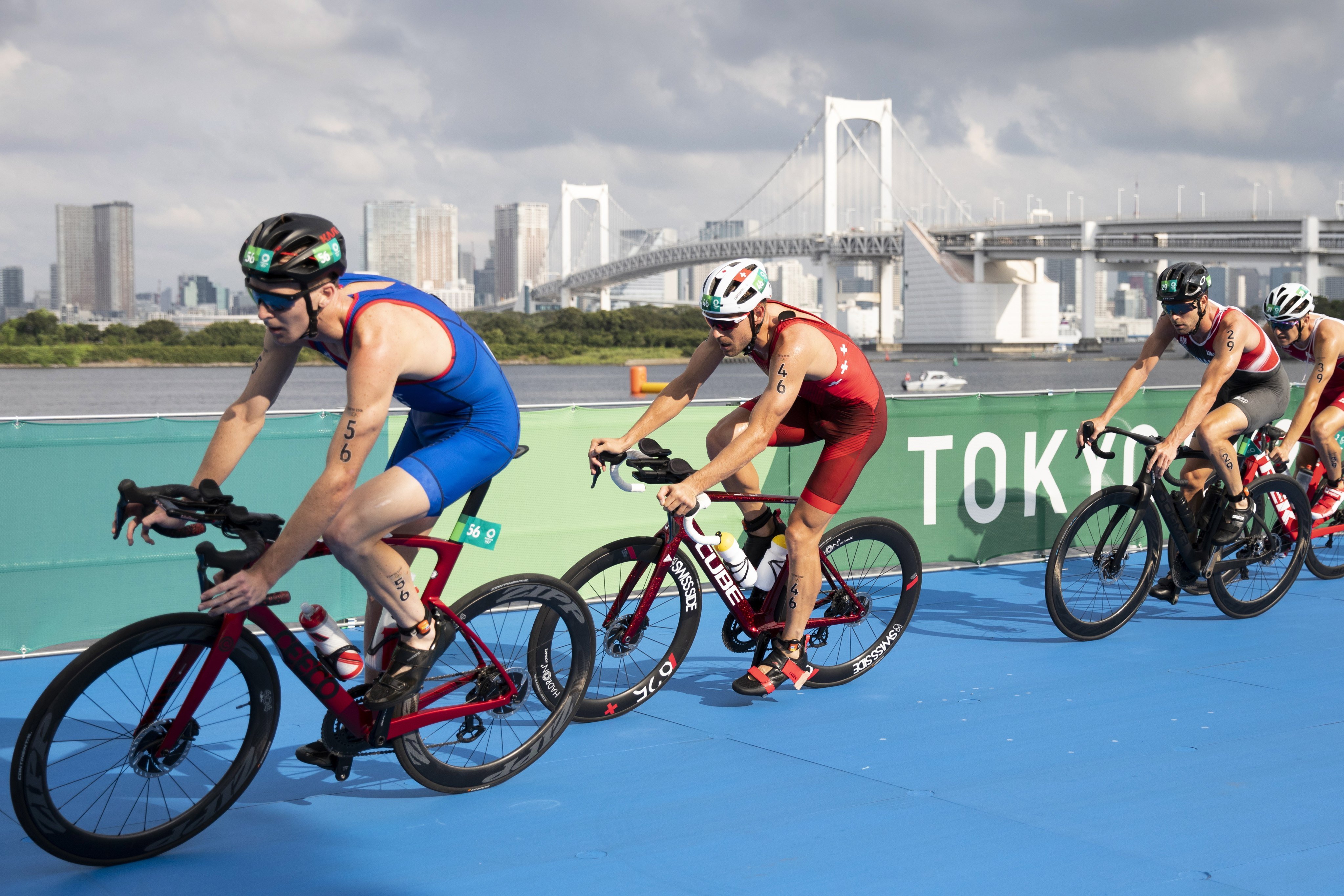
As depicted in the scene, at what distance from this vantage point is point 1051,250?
82.4 m

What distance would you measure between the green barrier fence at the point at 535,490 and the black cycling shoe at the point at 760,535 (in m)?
1.29

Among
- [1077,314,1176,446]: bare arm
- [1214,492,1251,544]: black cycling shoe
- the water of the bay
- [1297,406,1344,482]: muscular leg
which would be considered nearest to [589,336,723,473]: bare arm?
[1077,314,1176,446]: bare arm

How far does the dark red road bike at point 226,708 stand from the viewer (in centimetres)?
305

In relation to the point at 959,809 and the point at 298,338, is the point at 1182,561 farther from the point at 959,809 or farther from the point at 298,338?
the point at 298,338

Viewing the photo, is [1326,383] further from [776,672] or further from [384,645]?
[384,645]

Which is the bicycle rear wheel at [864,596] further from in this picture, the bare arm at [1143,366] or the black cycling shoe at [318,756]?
the black cycling shoe at [318,756]

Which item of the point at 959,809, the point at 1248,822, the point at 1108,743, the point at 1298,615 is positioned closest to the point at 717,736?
the point at 959,809

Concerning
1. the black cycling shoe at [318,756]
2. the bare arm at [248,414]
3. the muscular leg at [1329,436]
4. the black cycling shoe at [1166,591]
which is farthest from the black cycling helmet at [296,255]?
the muscular leg at [1329,436]

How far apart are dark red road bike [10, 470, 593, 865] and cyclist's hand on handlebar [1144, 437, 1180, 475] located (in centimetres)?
311

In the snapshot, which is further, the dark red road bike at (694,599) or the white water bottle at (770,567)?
Result: the white water bottle at (770,567)

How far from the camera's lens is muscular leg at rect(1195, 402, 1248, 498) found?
621 centimetres

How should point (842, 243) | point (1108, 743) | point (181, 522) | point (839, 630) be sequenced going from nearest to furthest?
point (181, 522) < point (1108, 743) < point (839, 630) < point (842, 243)

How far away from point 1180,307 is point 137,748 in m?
5.02

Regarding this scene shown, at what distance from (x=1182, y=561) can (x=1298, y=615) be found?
2.78ft
